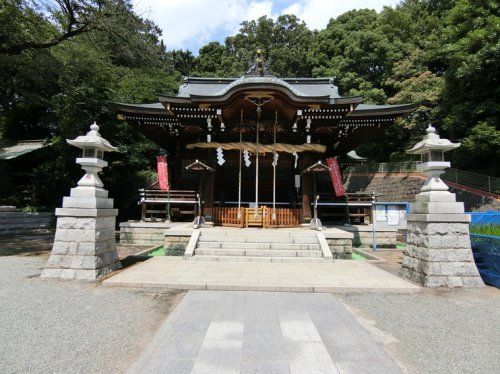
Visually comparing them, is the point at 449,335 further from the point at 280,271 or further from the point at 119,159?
the point at 119,159

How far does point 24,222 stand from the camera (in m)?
16.3

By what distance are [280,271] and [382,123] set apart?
25.6ft

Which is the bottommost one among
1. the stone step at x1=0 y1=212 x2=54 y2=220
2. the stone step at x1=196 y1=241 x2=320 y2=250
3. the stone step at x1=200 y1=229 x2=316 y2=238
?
the stone step at x1=196 y1=241 x2=320 y2=250

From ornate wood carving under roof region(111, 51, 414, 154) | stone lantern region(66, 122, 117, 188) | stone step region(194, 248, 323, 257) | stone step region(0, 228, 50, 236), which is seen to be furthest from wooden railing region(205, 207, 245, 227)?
stone step region(0, 228, 50, 236)

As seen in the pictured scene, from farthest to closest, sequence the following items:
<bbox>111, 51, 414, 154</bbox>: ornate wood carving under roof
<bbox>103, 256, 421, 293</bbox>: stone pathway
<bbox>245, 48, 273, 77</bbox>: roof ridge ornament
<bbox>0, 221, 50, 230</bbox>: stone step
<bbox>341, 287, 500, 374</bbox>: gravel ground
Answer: <bbox>0, 221, 50, 230</bbox>: stone step, <bbox>245, 48, 273, 77</bbox>: roof ridge ornament, <bbox>111, 51, 414, 154</bbox>: ornate wood carving under roof, <bbox>103, 256, 421, 293</bbox>: stone pathway, <bbox>341, 287, 500, 374</bbox>: gravel ground

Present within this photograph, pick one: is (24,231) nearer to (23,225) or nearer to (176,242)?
(23,225)

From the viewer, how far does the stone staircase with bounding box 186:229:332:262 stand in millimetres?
8281

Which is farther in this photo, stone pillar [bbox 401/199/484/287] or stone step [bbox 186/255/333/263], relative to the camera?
stone step [bbox 186/255/333/263]

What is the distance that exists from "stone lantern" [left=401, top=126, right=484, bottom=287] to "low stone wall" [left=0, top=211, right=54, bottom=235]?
1774cm

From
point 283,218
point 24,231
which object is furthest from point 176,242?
point 24,231

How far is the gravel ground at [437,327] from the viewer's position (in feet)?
10.3

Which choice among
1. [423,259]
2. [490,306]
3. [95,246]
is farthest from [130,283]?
[490,306]

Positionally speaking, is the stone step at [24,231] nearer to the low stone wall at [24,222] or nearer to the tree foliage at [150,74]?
the low stone wall at [24,222]

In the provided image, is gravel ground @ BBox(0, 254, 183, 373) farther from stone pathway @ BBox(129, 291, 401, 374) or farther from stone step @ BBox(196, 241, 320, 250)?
stone step @ BBox(196, 241, 320, 250)
